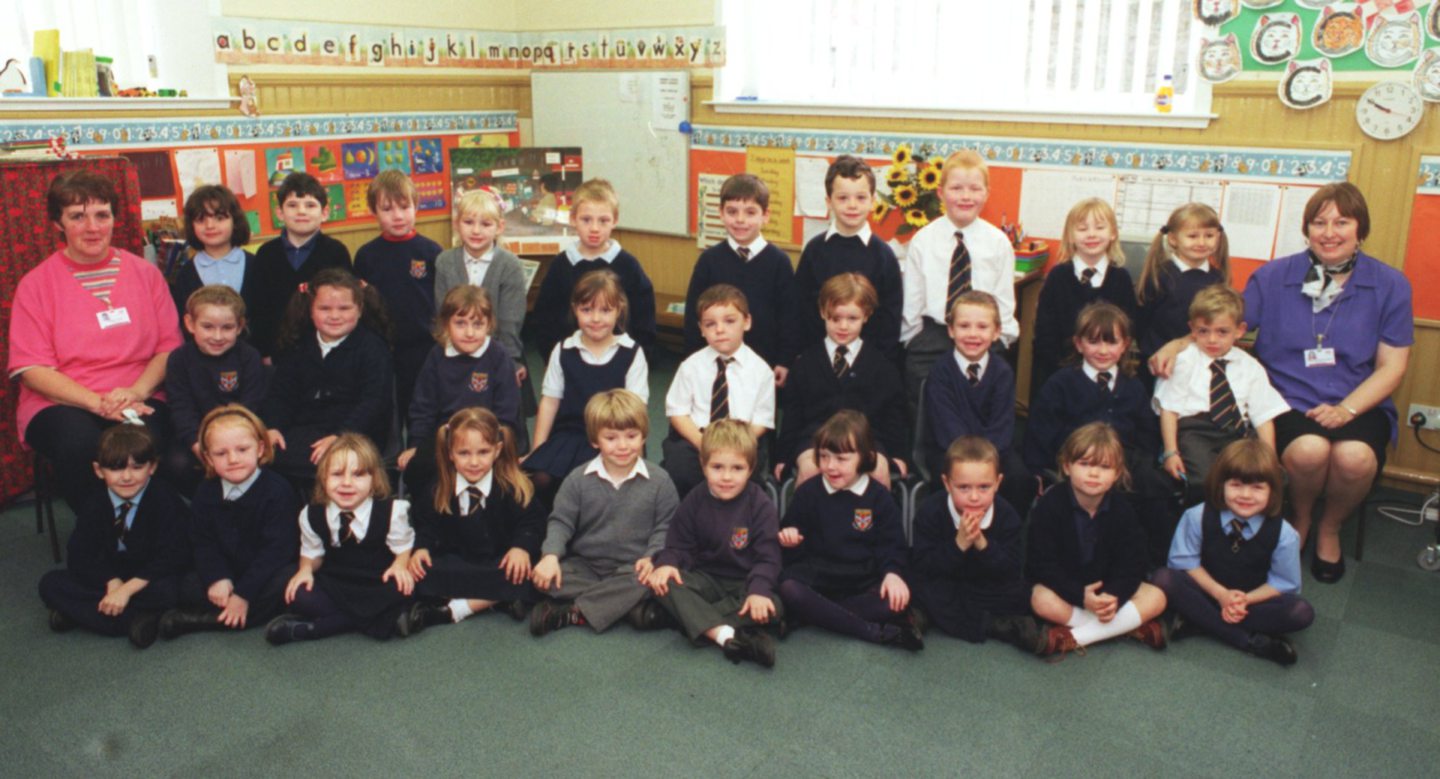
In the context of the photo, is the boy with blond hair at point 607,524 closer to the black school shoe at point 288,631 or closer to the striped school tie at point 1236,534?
the black school shoe at point 288,631

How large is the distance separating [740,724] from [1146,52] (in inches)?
118

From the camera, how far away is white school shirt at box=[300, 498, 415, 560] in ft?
9.15

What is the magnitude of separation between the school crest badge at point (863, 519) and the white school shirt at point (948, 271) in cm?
96

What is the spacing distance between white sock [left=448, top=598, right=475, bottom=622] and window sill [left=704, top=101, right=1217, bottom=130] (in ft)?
9.18

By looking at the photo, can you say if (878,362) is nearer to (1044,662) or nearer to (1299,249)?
(1044,662)

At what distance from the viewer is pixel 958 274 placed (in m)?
3.49

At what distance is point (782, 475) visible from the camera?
3.15 m

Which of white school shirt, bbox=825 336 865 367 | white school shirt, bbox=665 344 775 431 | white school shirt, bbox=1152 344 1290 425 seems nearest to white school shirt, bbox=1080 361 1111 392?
white school shirt, bbox=1152 344 1290 425

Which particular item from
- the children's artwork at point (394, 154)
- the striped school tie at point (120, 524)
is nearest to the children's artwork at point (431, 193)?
the children's artwork at point (394, 154)

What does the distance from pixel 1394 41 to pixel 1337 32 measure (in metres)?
0.17

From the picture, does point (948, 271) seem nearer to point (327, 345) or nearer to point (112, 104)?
point (327, 345)

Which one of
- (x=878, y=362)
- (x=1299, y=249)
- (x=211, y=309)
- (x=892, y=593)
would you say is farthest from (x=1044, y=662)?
(x=211, y=309)

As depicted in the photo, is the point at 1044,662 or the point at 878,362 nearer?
the point at 1044,662

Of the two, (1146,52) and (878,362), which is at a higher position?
(1146,52)
